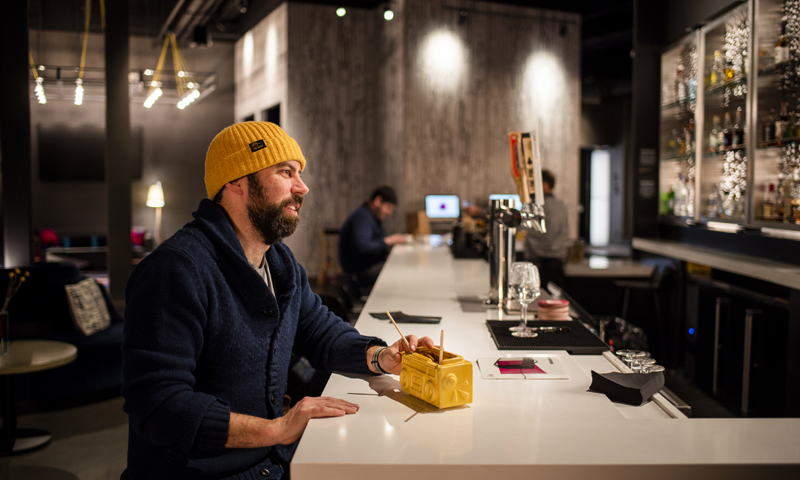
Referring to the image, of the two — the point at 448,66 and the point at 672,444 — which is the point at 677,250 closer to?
the point at 672,444

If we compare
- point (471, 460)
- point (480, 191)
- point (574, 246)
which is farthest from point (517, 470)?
point (480, 191)

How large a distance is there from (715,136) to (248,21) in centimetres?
880

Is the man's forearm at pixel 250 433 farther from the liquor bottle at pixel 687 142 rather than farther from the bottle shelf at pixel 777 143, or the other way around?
the liquor bottle at pixel 687 142

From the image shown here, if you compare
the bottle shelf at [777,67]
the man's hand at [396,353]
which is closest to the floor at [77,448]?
the man's hand at [396,353]

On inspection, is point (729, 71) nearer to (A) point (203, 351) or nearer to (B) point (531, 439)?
(B) point (531, 439)

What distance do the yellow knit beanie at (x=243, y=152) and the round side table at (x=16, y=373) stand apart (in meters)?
2.34

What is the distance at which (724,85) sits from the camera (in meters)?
4.35

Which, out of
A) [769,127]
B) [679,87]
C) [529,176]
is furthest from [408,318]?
[679,87]

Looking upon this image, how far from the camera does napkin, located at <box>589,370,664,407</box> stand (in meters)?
1.36

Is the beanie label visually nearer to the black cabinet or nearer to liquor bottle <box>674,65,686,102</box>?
the black cabinet

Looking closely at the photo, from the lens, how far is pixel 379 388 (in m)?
1.45

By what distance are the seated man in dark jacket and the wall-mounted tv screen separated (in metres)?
6.50

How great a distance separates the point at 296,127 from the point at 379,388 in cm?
822

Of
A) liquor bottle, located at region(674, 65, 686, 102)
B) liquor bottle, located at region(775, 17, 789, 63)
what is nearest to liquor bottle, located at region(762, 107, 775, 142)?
liquor bottle, located at region(775, 17, 789, 63)
